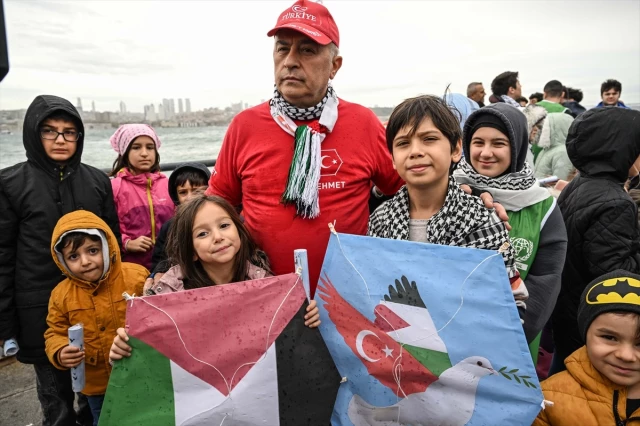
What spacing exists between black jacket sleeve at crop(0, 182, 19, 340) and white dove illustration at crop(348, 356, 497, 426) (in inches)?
91.0

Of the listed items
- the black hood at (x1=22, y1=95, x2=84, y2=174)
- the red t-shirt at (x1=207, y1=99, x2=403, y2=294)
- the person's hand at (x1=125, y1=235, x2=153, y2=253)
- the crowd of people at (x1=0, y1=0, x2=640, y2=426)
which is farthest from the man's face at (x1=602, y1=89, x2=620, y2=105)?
the black hood at (x1=22, y1=95, x2=84, y2=174)

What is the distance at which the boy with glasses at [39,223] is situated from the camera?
2.55 meters

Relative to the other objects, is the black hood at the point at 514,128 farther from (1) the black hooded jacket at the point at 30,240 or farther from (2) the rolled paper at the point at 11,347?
(2) the rolled paper at the point at 11,347

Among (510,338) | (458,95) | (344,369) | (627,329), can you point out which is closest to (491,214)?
(510,338)

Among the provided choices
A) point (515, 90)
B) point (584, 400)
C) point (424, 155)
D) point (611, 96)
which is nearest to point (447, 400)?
point (584, 400)

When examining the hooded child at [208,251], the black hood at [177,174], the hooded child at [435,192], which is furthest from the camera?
the black hood at [177,174]

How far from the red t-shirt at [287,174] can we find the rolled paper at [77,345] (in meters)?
0.92

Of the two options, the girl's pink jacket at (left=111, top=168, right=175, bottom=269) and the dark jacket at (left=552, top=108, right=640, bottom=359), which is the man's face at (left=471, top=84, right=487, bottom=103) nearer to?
the dark jacket at (left=552, top=108, right=640, bottom=359)

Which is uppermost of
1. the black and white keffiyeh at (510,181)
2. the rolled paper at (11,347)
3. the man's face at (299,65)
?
the man's face at (299,65)

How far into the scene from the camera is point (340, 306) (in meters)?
1.78

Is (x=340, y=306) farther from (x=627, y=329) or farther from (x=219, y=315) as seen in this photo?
(x=627, y=329)

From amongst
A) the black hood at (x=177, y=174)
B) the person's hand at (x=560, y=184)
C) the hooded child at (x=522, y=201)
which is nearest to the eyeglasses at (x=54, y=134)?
the black hood at (x=177, y=174)

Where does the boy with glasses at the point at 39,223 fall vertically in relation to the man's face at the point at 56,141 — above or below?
below

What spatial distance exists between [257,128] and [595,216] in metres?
1.87
